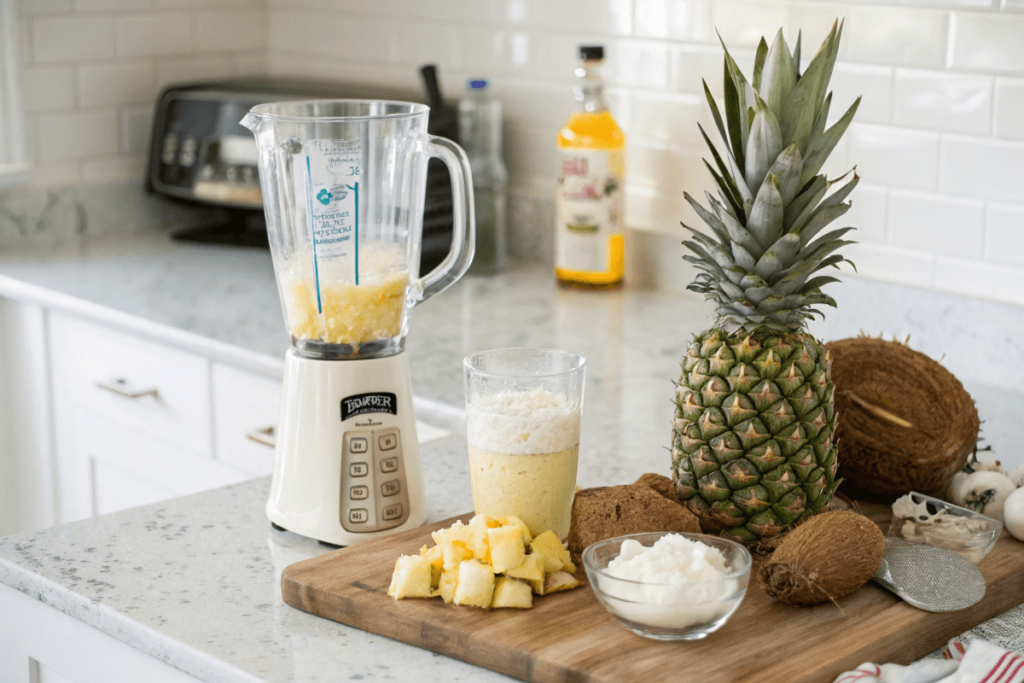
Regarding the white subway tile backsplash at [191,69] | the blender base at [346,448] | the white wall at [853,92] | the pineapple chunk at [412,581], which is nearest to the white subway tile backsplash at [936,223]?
the white wall at [853,92]

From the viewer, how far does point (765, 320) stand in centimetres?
98

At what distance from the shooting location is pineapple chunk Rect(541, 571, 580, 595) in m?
0.91

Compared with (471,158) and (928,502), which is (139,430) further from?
(928,502)

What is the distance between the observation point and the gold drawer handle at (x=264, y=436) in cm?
167

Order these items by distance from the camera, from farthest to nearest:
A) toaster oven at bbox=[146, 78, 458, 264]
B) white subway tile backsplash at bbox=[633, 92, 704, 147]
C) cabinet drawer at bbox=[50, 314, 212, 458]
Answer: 1. toaster oven at bbox=[146, 78, 458, 264]
2. white subway tile backsplash at bbox=[633, 92, 704, 147]
3. cabinet drawer at bbox=[50, 314, 212, 458]

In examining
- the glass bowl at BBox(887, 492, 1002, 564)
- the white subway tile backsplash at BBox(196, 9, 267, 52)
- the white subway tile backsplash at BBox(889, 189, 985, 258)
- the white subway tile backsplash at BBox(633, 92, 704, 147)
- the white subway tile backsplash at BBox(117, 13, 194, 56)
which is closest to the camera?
the glass bowl at BBox(887, 492, 1002, 564)

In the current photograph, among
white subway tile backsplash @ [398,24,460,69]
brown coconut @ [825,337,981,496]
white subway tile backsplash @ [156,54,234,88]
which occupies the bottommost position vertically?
brown coconut @ [825,337,981,496]

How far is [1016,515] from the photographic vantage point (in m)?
1.02

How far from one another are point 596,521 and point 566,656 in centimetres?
17

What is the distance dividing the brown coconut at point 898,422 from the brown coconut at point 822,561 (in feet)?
0.58

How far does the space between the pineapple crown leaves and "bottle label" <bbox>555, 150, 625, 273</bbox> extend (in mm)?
999

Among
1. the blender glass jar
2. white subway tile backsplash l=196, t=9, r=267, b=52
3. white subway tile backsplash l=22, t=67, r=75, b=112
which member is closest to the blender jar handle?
the blender glass jar

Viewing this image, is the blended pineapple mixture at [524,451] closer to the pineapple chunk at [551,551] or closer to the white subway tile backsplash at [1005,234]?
the pineapple chunk at [551,551]

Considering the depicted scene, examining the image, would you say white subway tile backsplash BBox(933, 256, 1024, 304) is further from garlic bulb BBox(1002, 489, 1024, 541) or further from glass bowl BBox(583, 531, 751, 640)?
glass bowl BBox(583, 531, 751, 640)
